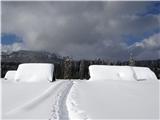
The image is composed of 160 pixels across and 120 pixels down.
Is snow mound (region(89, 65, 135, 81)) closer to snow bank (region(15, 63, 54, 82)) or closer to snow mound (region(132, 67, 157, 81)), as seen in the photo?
snow mound (region(132, 67, 157, 81))

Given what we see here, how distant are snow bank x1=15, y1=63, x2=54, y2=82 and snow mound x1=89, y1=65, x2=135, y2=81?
6.72 meters

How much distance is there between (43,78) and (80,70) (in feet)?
199

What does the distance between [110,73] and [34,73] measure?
11.8 metres

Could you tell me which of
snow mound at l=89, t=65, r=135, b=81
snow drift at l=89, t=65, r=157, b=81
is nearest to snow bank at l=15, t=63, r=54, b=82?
snow mound at l=89, t=65, r=135, b=81

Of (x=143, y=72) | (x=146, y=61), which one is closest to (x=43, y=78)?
(x=143, y=72)

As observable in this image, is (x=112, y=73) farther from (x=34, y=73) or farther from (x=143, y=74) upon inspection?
(x=34, y=73)

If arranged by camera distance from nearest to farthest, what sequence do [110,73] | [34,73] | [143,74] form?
→ [34,73]
[110,73]
[143,74]

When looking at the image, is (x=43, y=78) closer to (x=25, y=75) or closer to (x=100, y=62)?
(x=25, y=75)

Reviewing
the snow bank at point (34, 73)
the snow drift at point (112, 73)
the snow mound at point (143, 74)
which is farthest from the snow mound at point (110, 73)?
the snow bank at point (34, 73)

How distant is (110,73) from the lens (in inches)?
1666

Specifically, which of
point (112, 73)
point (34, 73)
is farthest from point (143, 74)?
point (34, 73)

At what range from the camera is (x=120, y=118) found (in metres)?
9.16

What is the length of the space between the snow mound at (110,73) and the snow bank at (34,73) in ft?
22.0

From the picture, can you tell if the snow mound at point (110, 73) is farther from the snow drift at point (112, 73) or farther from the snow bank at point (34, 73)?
the snow bank at point (34, 73)
